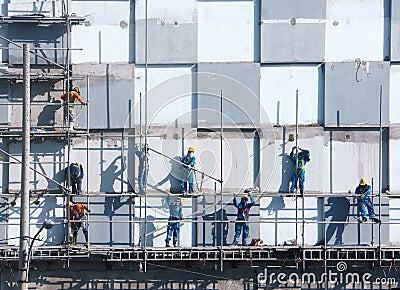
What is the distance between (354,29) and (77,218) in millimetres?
7813

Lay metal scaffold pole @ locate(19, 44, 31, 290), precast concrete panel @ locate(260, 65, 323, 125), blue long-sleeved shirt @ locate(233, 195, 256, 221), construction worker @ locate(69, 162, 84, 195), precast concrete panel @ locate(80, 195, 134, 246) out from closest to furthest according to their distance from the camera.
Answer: metal scaffold pole @ locate(19, 44, 31, 290) → blue long-sleeved shirt @ locate(233, 195, 256, 221) → construction worker @ locate(69, 162, 84, 195) → precast concrete panel @ locate(80, 195, 134, 246) → precast concrete panel @ locate(260, 65, 323, 125)

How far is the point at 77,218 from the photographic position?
2111cm

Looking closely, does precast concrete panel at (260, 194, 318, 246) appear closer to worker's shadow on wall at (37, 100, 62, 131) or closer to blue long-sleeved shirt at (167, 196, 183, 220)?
blue long-sleeved shirt at (167, 196, 183, 220)

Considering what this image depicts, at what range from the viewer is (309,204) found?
71.6 feet

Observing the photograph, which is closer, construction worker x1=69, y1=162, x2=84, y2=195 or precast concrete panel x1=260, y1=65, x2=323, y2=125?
construction worker x1=69, y1=162, x2=84, y2=195

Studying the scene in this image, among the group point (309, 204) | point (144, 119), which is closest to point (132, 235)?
point (144, 119)

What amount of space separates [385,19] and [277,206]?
5093 mm

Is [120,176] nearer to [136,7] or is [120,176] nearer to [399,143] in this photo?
[136,7]

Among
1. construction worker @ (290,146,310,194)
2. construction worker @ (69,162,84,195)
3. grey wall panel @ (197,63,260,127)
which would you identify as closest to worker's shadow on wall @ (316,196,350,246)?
construction worker @ (290,146,310,194)

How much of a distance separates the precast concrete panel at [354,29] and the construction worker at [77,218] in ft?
22.0

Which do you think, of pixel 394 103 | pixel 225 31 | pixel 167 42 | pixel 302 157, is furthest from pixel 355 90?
pixel 167 42

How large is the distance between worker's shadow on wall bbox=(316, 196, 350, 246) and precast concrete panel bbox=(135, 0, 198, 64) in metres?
4.70

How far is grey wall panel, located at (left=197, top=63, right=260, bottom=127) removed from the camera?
71.1 feet

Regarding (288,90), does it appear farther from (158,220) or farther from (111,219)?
(111,219)
